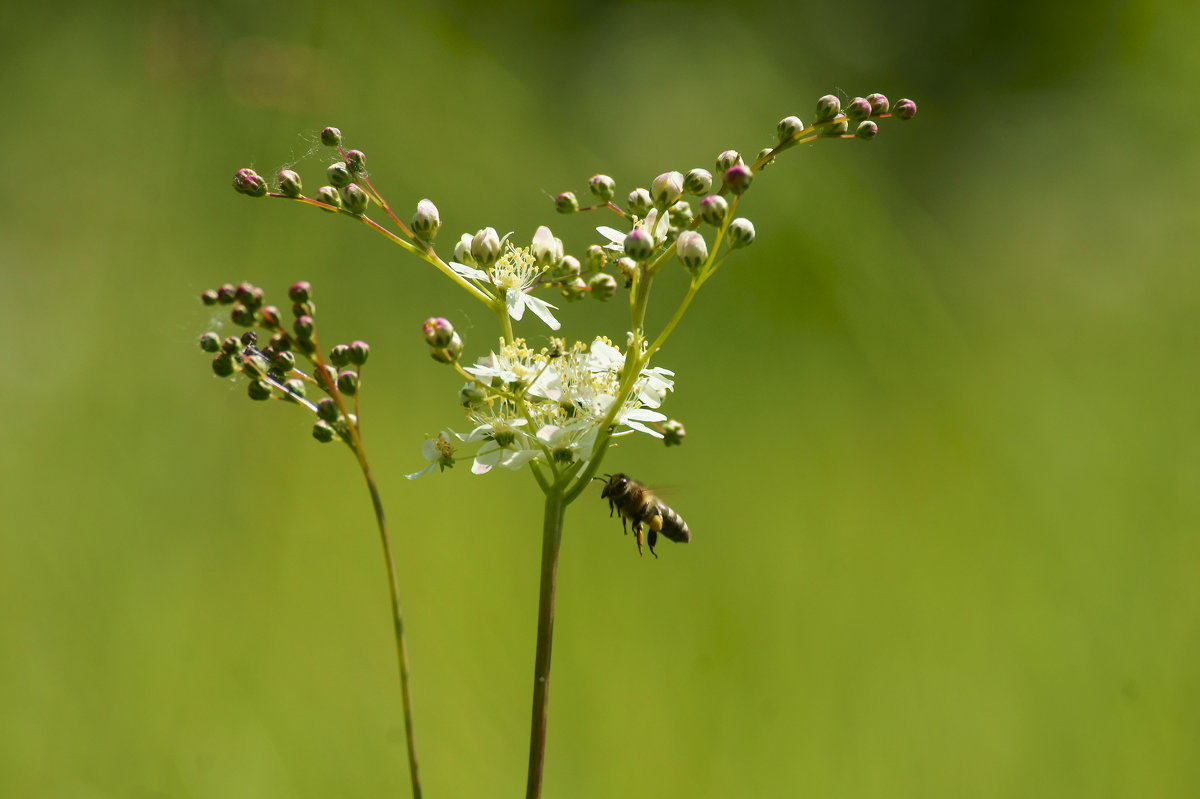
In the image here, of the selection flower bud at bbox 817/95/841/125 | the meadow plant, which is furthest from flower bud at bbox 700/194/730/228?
flower bud at bbox 817/95/841/125

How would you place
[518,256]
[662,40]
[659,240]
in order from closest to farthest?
[659,240], [518,256], [662,40]

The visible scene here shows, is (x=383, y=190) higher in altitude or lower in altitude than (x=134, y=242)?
higher

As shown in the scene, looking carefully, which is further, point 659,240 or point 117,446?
point 117,446

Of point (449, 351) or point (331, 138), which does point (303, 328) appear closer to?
point (449, 351)

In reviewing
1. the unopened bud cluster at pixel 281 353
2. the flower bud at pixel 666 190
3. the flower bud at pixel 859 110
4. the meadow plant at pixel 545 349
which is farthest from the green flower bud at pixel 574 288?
the flower bud at pixel 859 110

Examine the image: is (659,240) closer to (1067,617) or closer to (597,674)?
(597,674)

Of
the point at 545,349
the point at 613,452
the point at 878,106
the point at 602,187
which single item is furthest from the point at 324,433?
the point at 613,452

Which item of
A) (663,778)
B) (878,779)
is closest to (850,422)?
(878,779)
